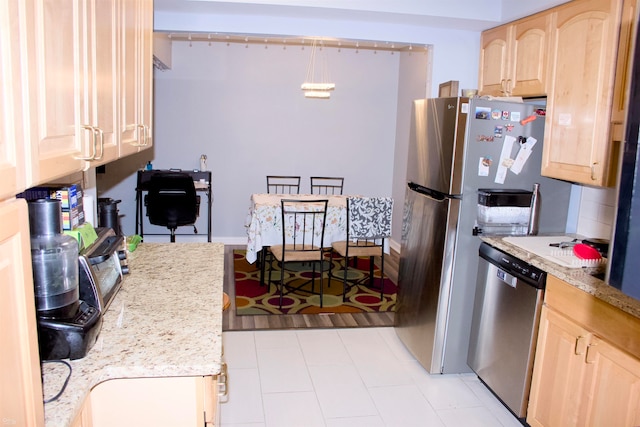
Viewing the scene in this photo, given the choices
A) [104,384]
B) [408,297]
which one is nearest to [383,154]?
[408,297]

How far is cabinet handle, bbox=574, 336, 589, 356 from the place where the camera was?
2146 millimetres

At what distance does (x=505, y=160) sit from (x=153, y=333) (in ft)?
7.36

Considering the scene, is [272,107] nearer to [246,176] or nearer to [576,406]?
[246,176]

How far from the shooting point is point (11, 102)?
80cm

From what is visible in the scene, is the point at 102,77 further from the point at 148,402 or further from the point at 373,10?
the point at 373,10

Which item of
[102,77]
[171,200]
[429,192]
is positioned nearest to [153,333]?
[102,77]

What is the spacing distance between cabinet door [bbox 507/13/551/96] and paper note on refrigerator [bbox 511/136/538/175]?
28 cm

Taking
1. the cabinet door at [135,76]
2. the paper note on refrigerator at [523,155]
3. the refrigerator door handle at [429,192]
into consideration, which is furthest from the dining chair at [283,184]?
the cabinet door at [135,76]

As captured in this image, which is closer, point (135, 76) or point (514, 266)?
point (135, 76)

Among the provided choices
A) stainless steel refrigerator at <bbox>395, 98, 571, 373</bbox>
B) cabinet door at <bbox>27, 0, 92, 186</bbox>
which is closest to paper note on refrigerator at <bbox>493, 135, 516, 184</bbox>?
stainless steel refrigerator at <bbox>395, 98, 571, 373</bbox>

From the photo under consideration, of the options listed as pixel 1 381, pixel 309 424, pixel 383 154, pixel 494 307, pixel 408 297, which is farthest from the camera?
pixel 383 154

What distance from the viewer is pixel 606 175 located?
7.94 feet

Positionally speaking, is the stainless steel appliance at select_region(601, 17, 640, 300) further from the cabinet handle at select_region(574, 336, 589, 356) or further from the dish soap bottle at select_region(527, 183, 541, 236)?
the dish soap bottle at select_region(527, 183, 541, 236)

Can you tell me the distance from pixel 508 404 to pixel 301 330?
1589 mm
